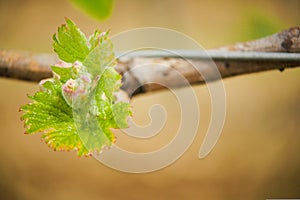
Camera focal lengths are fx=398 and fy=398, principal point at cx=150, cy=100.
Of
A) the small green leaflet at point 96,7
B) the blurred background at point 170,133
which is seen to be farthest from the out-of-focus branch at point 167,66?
the blurred background at point 170,133

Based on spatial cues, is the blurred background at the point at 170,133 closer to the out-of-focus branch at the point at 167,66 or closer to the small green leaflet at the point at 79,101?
the out-of-focus branch at the point at 167,66

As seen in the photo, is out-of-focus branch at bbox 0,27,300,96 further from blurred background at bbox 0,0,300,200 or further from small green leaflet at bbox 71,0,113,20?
blurred background at bbox 0,0,300,200

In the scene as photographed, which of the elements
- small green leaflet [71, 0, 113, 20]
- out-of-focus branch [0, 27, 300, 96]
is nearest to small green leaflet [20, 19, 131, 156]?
small green leaflet [71, 0, 113, 20]

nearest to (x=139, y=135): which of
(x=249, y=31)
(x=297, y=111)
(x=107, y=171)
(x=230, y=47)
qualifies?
(x=230, y=47)

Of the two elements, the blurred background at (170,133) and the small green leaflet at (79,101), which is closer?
the small green leaflet at (79,101)

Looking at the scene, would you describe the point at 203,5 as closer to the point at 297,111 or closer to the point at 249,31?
the point at 297,111
